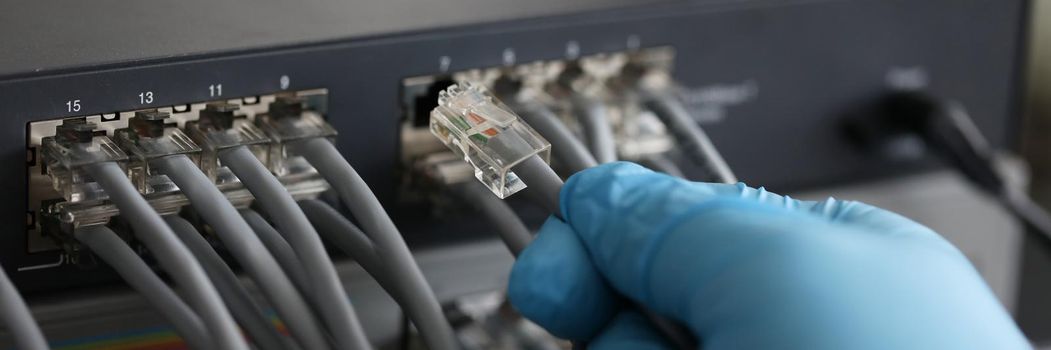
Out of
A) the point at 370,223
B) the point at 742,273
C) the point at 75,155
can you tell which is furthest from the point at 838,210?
the point at 75,155

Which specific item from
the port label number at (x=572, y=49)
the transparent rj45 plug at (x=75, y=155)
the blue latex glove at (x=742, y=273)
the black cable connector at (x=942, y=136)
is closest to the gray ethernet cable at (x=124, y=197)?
the transparent rj45 plug at (x=75, y=155)

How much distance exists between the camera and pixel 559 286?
19.0 inches

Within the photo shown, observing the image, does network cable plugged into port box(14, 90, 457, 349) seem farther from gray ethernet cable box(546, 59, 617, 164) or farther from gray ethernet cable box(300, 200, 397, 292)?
gray ethernet cable box(546, 59, 617, 164)

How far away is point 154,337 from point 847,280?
0.31 m

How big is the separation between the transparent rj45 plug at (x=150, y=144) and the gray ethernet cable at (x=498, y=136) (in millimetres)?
102

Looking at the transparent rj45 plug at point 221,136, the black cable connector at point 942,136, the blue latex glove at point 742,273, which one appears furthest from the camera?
the black cable connector at point 942,136

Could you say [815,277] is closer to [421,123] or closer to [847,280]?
[847,280]

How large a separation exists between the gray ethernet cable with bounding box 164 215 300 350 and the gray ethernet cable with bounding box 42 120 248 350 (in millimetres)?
25

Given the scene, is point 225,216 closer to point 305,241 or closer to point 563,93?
point 305,241

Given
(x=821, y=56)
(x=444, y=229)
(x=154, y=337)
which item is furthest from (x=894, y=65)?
(x=154, y=337)

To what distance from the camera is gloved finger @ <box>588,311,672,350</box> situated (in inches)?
18.9

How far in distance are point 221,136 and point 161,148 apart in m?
0.03

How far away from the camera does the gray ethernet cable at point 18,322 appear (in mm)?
457

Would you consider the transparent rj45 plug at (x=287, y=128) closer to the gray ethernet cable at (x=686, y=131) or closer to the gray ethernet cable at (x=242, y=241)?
the gray ethernet cable at (x=242, y=241)
